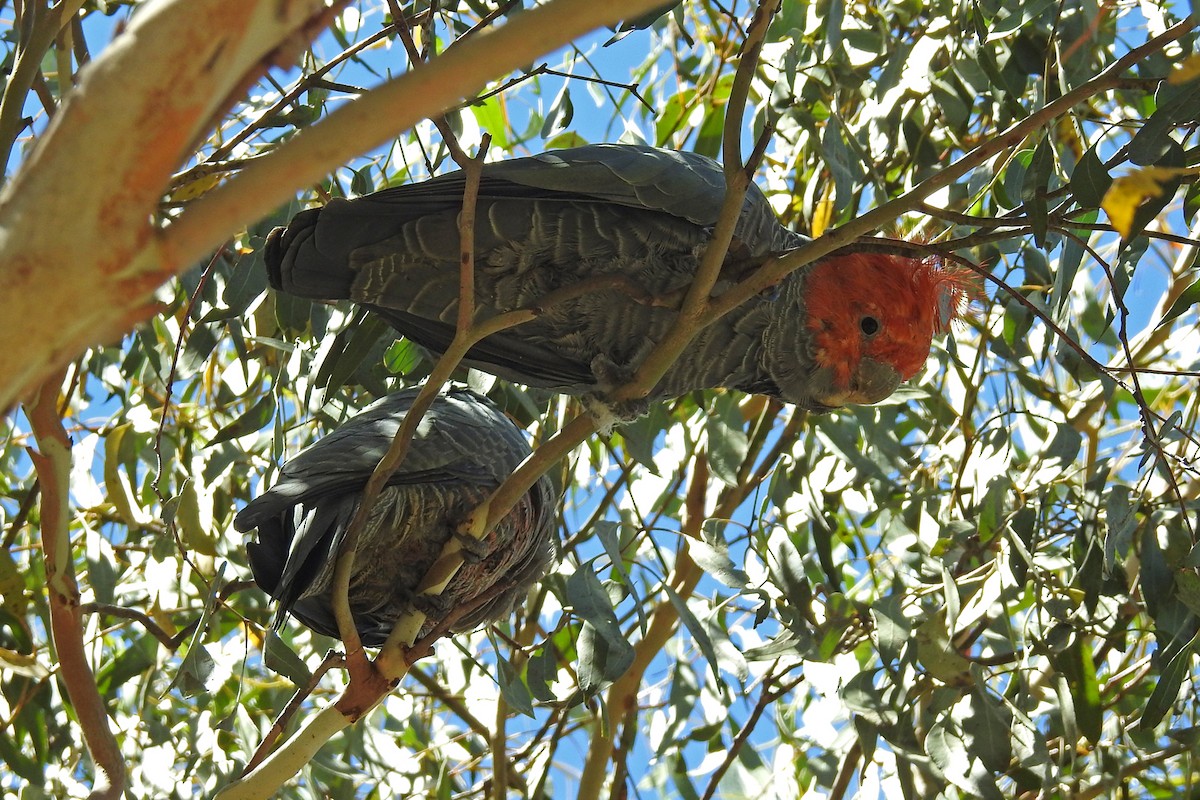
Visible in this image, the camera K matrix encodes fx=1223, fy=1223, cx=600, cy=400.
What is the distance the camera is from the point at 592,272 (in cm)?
200

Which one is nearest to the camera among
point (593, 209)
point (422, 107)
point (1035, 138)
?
point (422, 107)

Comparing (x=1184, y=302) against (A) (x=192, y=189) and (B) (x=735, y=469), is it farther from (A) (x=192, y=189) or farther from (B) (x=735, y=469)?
(A) (x=192, y=189)

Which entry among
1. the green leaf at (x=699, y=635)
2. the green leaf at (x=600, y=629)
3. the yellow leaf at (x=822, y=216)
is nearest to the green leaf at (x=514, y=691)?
the green leaf at (x=600, y=629)

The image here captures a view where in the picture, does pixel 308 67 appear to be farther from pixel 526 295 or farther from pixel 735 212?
pixel 735 212

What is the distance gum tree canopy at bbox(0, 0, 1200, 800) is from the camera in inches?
63.2

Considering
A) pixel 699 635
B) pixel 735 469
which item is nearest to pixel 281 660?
pixel 699 635

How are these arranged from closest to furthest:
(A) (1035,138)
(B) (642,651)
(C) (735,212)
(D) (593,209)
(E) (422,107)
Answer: (E) (422,107), (C) (735,212), (D) (593,209), (A) (1035,138), (B) (642,651)

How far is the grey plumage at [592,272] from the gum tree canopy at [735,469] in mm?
91

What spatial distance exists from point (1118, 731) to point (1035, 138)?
124cm

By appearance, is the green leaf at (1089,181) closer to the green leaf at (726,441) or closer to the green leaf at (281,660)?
the green leaf at (726,441)

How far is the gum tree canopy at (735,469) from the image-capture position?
161 centimetres

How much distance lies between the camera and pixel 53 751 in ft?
9.52

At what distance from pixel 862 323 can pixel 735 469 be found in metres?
0.40

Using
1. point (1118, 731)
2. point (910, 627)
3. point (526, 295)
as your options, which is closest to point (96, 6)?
point (526, 295)
